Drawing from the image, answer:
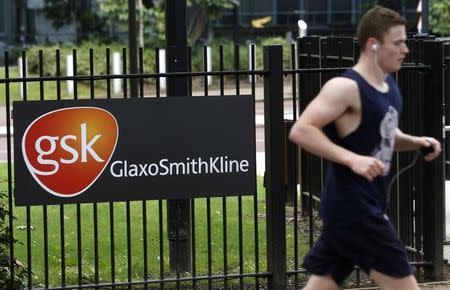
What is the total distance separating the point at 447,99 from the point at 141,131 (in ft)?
13.6

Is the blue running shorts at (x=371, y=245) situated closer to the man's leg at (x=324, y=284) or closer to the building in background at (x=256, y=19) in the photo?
the man's leg at (x=324, y=284)

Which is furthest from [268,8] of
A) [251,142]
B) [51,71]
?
[251,142]

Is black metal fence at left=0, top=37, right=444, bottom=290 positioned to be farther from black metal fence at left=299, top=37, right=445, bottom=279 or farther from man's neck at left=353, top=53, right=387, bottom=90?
man's neck at left=353, top=53, right=387, bottom=90

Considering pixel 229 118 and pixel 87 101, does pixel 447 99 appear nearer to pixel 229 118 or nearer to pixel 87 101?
pixel 229 118

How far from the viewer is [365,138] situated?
15.4 feet

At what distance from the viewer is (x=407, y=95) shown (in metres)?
7.45

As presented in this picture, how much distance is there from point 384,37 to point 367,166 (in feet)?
2.12

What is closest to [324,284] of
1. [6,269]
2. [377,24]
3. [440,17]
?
[377,24]

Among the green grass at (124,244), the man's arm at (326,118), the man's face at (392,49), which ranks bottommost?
the green grass at (124,244)

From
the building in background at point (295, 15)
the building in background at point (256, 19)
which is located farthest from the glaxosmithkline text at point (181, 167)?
the building in background at point (295, 15)

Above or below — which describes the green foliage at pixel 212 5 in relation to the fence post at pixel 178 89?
above

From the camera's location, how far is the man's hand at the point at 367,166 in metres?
4.45

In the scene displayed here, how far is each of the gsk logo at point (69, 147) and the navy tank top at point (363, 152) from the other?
2137mm

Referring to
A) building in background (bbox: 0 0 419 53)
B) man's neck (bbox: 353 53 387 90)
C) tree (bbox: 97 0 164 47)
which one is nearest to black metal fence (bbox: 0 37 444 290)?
man's neck (bbox: 353 53 387 90)
